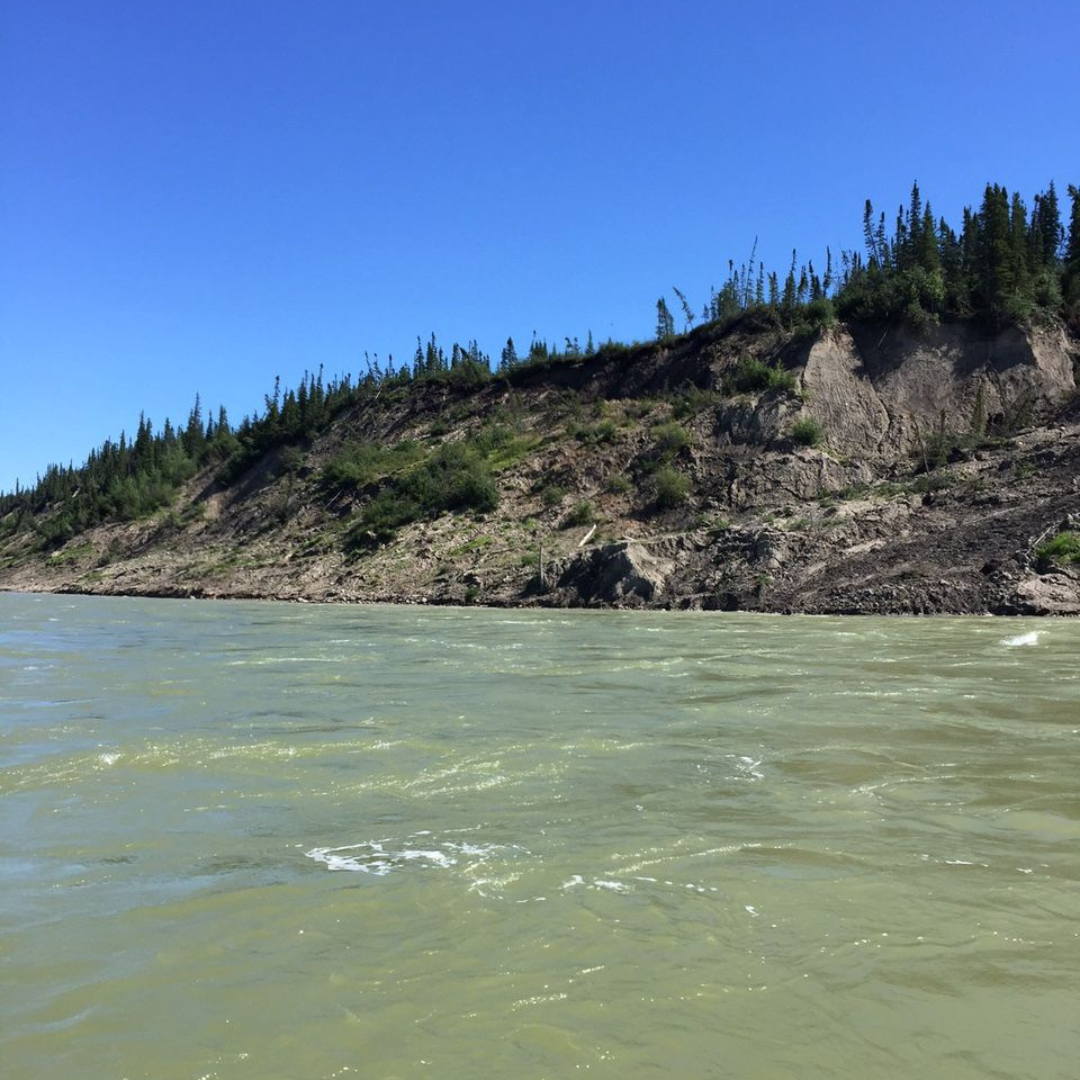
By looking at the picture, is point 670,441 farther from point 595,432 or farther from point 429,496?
point 429,496

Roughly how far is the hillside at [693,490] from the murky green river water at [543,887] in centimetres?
1823

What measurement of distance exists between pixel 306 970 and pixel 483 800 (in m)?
2.79

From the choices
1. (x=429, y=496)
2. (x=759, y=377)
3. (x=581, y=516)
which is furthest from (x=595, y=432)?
(x=429, y=496)

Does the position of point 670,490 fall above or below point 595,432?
below

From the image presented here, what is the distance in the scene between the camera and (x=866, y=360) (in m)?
45.4

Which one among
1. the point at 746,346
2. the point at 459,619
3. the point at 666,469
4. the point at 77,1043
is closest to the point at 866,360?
the point at 746,346

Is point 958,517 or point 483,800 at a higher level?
point 958,517

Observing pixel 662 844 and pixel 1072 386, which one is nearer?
pixel 662 844

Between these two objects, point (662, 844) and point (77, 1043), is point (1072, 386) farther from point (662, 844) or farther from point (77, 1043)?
point (77, 1043)

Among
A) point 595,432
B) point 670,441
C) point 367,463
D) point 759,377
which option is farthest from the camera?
point 367,463

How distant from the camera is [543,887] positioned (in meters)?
4.81

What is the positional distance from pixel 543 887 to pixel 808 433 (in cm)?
3893

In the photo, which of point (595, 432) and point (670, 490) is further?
point (595, 432)

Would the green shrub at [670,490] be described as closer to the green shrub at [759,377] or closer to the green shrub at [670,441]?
the green shrub at [670,441]
